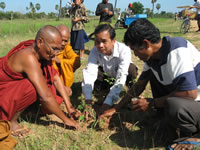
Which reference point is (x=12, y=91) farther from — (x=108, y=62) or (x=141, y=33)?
(x=141, y=33)

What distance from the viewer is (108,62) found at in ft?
10.2

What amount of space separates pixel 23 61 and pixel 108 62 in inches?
53.9

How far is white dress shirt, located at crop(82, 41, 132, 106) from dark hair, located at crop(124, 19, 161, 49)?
0.86 m

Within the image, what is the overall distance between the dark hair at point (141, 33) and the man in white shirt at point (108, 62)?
0.72m

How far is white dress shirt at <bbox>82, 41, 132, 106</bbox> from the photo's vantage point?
2692mm

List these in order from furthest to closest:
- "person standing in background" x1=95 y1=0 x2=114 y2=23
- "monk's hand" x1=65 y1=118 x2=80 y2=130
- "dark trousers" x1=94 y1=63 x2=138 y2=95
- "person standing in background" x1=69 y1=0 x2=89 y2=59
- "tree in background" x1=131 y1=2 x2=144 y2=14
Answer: "tree in background" x1=131 y1=2 x2=144 y2=14 < "person standing in background" x1=95 y1=0 x2=114 y2=23 < "person standing in background" x1=69 y1=0 x2=89 y2=59 < "dark trousers" x1=94 y1=63 x2=138 y2=95 < "monk's hand" x1=65 y1=118 x2=80 y2=130

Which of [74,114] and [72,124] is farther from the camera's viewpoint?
[74,114]

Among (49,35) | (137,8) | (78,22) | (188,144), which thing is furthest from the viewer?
(137,8)

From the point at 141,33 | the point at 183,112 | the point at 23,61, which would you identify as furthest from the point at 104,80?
the point at 183,112

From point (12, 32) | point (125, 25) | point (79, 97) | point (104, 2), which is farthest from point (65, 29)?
point (125, 25)

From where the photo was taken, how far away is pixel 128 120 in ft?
8.54

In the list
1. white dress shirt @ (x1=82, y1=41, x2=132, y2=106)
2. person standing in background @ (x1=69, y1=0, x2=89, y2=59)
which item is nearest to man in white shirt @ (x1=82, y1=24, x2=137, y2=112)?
white dress shirt @ (x1=82, y1=41, x2=132, y2=106)

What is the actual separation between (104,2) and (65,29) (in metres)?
4.74

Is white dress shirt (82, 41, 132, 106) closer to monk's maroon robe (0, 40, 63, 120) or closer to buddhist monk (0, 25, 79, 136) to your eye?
buddhist monk (0, 25, 79, 136)
